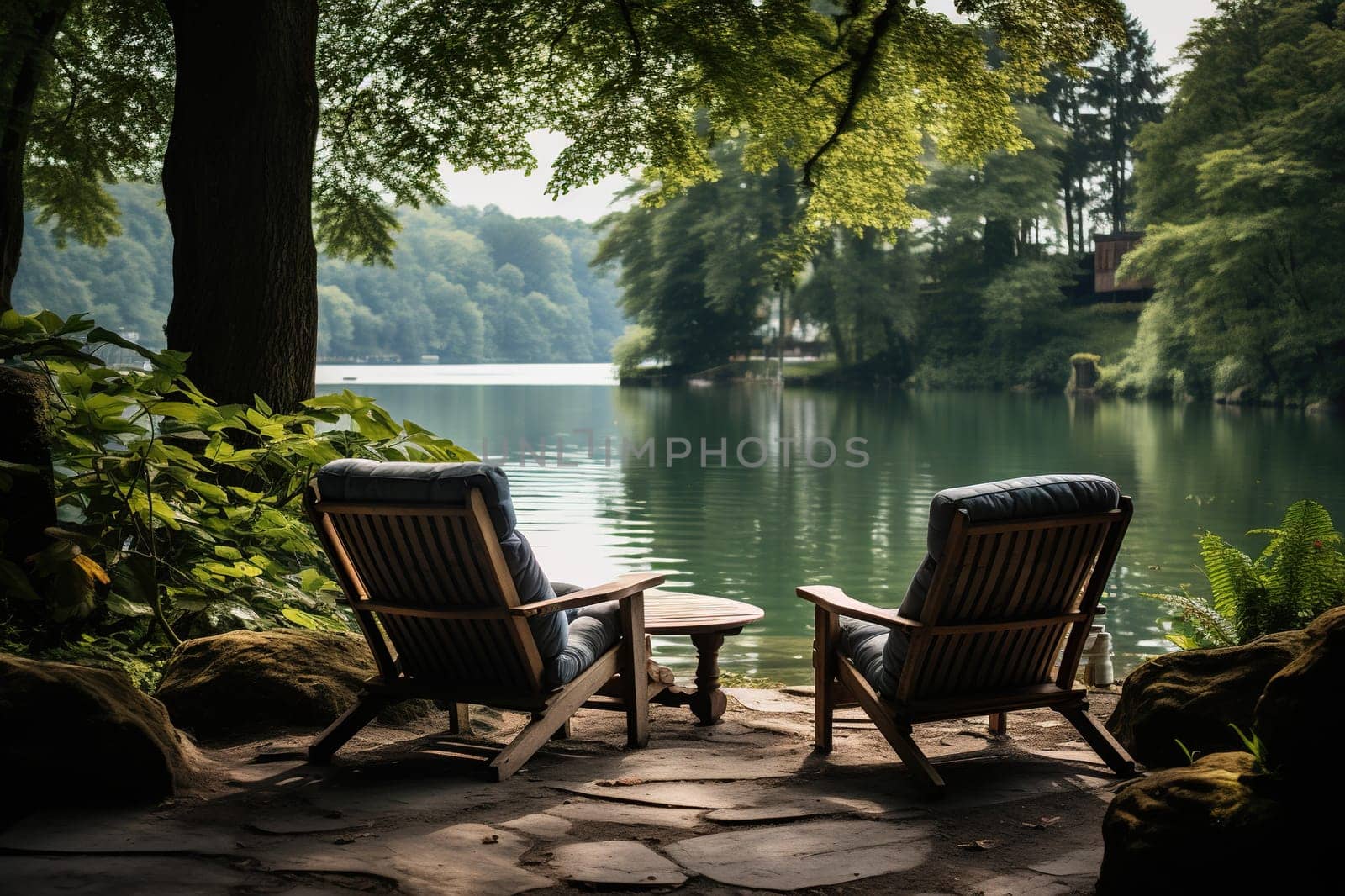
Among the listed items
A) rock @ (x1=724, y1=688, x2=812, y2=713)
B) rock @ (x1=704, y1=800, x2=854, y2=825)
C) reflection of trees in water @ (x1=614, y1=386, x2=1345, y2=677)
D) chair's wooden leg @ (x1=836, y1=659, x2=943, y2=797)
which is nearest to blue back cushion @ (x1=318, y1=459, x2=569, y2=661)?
rock @ (x1=704, y1=800, x2=854, y2=825)

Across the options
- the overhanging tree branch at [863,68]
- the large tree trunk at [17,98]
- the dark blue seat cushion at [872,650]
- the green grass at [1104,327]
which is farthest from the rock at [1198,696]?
the green grass at [1104,327]

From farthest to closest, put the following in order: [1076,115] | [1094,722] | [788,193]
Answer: [1076,115] → [788,193] → [1094,722]

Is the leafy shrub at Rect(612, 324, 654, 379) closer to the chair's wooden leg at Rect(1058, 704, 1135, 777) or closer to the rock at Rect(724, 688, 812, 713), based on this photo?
the rock at Rect(724, 688, 812, 713)

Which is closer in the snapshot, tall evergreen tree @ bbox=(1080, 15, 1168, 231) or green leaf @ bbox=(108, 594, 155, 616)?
green leaf @ bbox=(108, 594, 155, 616)

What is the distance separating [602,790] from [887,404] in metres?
42.0

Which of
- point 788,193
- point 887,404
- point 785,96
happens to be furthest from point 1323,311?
point 785,96

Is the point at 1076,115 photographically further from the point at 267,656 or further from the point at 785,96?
the point at 267,656

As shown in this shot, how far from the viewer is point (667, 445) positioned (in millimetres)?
27734

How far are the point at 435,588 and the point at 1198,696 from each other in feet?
8.35

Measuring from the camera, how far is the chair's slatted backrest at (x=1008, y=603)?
3.90 metres

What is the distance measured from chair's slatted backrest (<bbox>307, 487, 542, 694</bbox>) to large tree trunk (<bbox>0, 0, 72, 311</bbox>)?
809cm

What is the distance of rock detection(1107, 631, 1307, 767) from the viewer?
4.05 m

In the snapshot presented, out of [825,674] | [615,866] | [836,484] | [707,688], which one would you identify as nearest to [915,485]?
[836,484]

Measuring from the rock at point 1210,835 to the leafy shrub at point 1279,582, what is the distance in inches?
101
